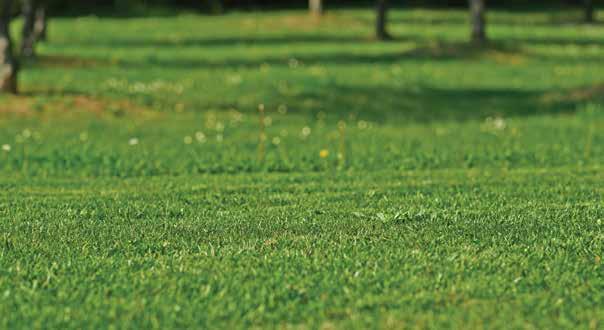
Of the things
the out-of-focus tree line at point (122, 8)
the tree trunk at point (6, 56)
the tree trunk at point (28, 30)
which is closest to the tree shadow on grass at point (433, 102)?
the out-of-focus tree line at point (122, 8)

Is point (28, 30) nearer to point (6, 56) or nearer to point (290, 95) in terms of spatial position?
point (6, 56)

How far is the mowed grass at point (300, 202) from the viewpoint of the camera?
6.30m

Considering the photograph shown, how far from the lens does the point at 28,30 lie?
1176 inches

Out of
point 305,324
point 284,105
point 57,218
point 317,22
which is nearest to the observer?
point 305,324

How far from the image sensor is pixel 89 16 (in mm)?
51719

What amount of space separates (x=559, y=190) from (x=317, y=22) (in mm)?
37266

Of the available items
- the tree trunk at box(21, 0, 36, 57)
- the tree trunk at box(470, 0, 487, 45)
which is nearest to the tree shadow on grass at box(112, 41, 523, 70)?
the tree trunk at box(470, 0, 487, 45)

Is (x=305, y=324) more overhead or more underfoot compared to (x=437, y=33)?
more overhead

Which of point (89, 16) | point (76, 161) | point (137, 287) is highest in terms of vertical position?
point (137, 287)

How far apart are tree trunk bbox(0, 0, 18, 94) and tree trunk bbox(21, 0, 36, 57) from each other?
6625 millimetres

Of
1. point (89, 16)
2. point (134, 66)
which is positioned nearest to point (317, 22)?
point (89, 16)

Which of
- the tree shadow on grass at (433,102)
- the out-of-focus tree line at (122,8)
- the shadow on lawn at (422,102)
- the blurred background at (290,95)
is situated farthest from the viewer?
the shadow on lawn at (422,102)

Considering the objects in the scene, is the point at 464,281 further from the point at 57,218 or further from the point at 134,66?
the point at 134,66

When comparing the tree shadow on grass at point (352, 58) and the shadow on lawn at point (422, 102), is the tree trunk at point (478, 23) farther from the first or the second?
the shadow on lawn at point (422, 102)
